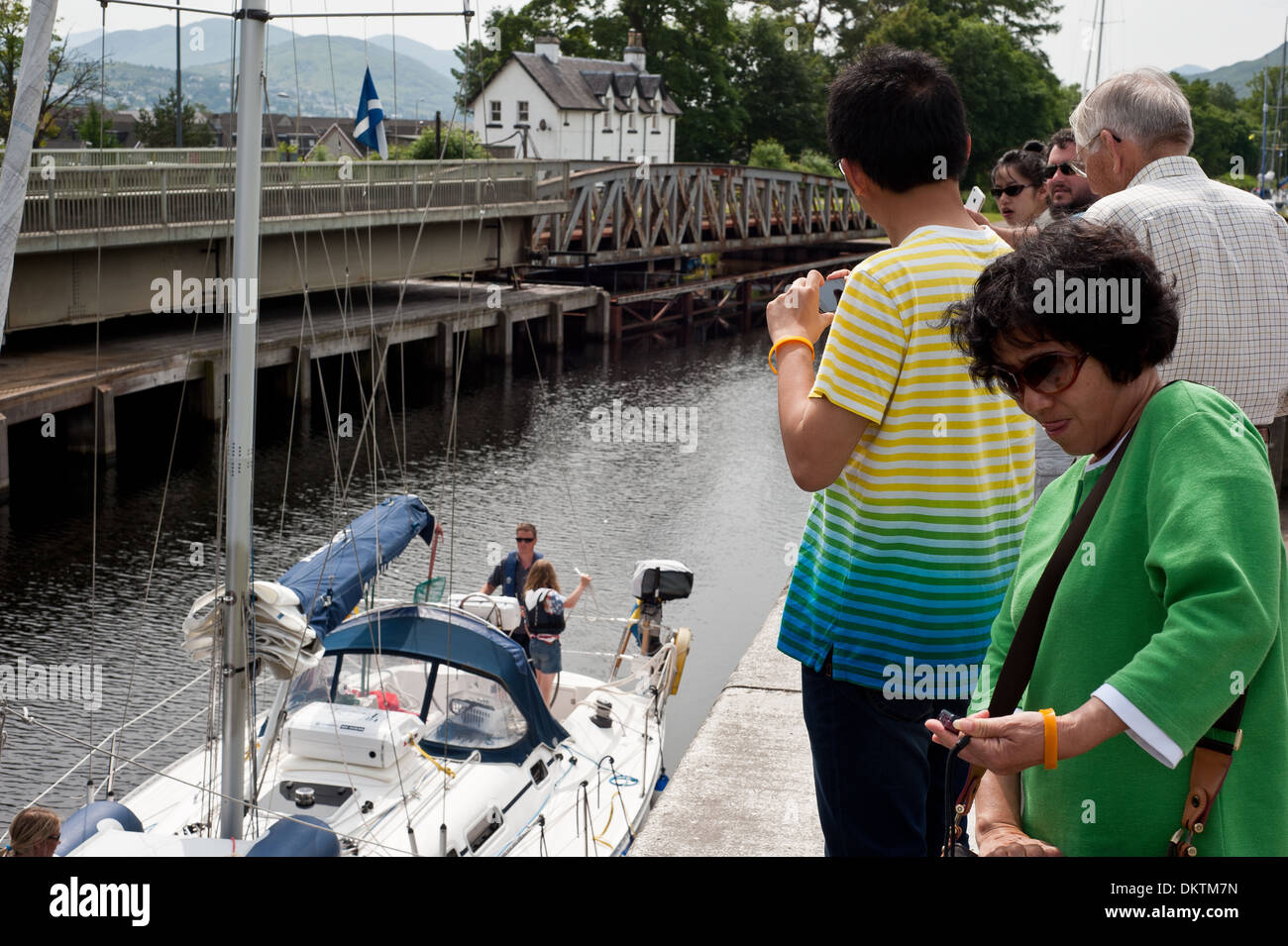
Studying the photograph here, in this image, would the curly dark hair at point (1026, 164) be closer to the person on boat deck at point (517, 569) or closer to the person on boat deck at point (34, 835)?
the person on boat deck at point (34, 835)

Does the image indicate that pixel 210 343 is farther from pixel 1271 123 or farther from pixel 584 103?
pixel 1271 123

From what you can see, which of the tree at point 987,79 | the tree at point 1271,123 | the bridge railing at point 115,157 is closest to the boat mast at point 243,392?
the bridge railing at point 115,157

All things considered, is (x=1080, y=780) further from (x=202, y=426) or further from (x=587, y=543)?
(x=202, y=426)

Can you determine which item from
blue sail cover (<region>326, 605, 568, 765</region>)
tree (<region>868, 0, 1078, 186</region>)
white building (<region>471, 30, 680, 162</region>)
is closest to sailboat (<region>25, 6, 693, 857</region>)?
blue sail cover (<region>326, 605, 568, 765</region>)

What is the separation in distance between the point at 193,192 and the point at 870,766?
83.6ft

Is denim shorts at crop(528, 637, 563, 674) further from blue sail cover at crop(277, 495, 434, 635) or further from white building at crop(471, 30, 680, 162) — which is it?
white building at crop(471, 30, 680, 162)

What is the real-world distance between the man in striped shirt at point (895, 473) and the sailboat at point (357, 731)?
406 cm

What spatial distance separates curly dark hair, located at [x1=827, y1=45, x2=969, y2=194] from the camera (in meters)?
2.92

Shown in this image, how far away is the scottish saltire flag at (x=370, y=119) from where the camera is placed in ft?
37.0

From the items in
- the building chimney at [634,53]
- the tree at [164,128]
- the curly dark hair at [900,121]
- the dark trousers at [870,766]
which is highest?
the building chimney at [634,53]

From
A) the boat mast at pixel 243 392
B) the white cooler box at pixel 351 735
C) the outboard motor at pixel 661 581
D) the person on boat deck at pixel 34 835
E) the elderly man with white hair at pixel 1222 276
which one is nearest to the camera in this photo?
the elderly man with white hair at pixel 1222 276

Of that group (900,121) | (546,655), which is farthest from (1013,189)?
(546,655)

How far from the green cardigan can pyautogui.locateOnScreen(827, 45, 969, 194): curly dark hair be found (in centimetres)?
101
